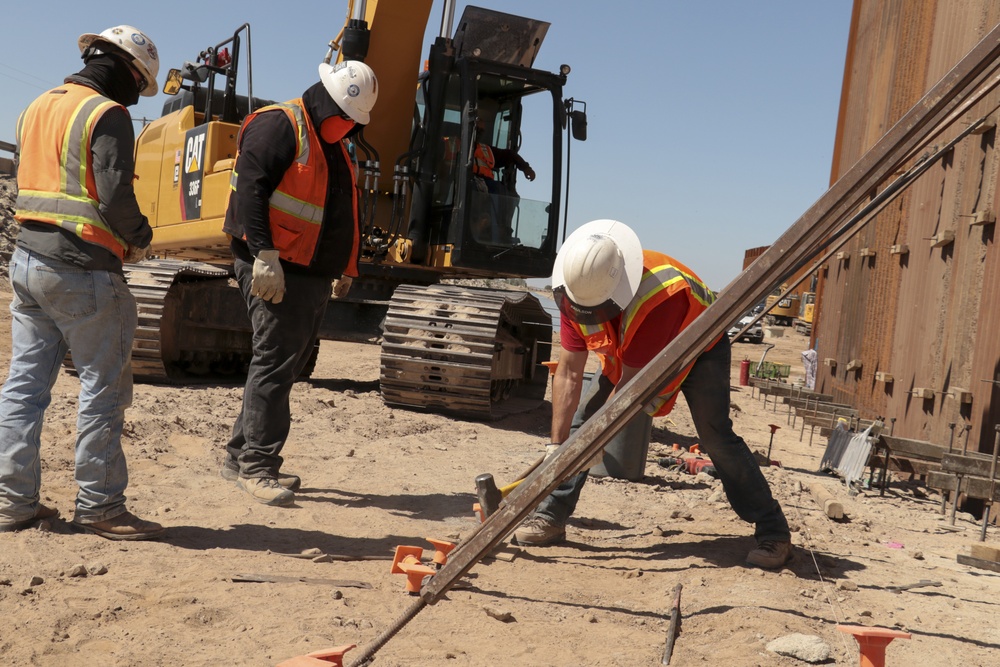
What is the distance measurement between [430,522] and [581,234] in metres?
1.84

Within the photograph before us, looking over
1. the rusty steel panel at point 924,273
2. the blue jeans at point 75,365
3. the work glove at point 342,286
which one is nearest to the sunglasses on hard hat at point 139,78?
the blue jeans at point 75,365

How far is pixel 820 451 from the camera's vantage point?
1020 cm

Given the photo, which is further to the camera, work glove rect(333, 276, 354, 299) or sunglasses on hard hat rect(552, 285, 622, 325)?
work glove rect(333, 276, 354, 299)

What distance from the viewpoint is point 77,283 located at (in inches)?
148

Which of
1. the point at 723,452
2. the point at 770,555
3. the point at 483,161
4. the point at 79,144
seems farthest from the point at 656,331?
the point at 483,161

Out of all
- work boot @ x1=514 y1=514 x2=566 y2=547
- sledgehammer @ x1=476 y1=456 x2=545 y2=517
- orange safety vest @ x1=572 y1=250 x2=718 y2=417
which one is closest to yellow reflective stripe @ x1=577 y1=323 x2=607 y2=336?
orange safety vest @ x1=572 y1=250 x2=718 y2=417

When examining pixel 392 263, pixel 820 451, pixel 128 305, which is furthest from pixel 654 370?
pixel 820 451

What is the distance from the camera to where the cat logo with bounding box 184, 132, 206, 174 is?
820cm

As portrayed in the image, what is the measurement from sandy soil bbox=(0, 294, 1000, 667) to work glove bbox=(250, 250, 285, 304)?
112 cm

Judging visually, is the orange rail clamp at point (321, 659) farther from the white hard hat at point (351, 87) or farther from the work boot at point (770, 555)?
the white hard hat at point (351, 87)

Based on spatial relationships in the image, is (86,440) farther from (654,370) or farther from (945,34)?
(945,34)

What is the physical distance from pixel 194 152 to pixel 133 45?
453 centimetres

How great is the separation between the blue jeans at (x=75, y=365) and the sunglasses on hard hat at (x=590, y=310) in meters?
1.87

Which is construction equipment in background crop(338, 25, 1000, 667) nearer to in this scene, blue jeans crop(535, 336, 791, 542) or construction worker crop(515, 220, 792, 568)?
construction worker crop(515, 220, 792, 568)
